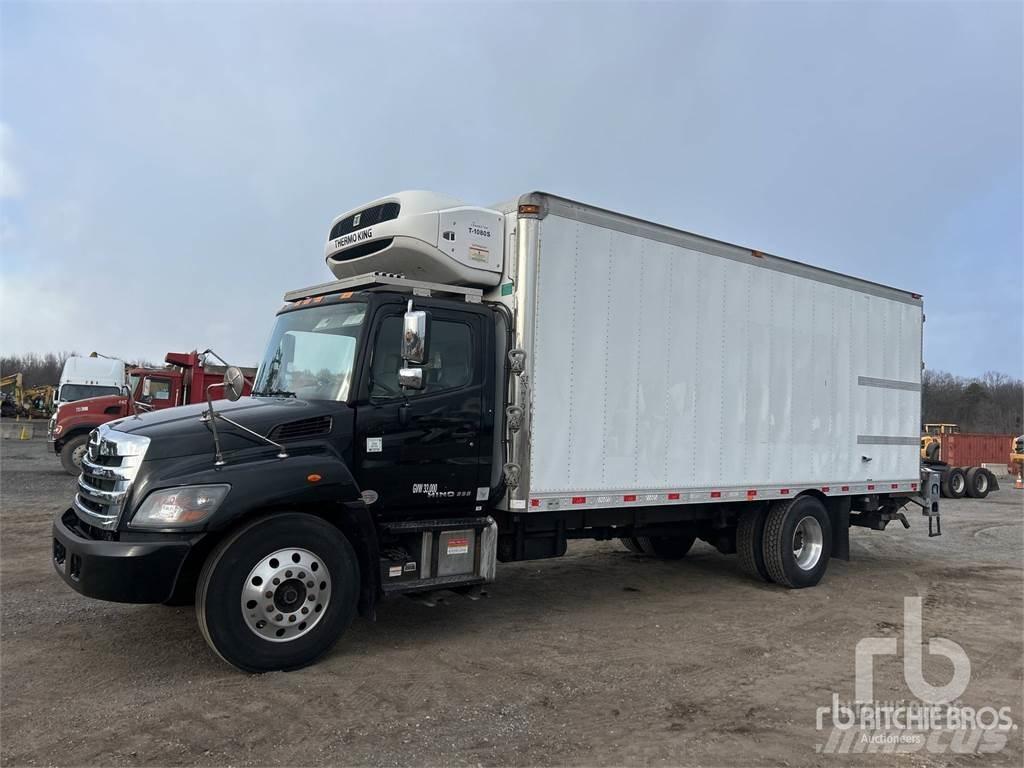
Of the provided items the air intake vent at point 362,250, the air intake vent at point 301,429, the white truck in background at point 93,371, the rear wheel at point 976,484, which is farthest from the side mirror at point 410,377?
the rear wheel at point 976,484

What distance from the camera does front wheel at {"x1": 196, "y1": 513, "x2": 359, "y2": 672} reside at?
Result: 15.4ft

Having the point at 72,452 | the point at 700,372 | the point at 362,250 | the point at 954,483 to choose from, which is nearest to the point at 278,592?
the point at 362,250

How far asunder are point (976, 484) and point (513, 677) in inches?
892

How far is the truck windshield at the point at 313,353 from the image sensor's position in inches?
219

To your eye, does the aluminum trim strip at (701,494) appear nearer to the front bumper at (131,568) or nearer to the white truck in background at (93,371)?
the front bumper at (131,568)

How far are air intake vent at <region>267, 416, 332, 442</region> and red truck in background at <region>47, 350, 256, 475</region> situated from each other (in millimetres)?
12286

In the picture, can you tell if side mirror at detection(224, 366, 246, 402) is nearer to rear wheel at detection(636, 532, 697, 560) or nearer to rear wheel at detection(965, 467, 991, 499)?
rear wheel at detection(636, 532, 697, 560)

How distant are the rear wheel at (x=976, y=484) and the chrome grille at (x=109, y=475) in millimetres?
24445

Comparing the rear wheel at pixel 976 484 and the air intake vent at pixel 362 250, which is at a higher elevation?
the air intake vent at pixel 362 250

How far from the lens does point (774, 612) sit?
7.16 m

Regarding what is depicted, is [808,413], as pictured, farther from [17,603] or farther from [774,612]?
[17,603]

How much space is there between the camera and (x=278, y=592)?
4898 millimetres

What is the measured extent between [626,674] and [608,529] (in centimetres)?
213

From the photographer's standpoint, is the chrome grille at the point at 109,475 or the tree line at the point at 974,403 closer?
the chrome grille at the point at 109,475
